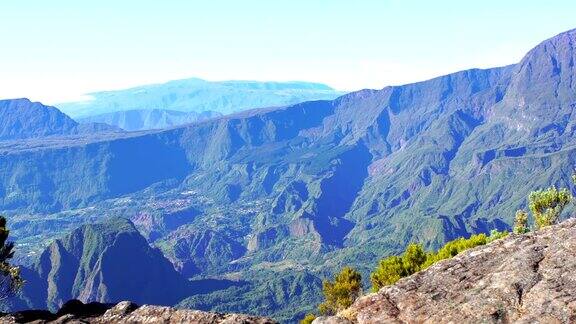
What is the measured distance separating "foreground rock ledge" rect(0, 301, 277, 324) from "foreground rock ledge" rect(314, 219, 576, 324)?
14.5 feet

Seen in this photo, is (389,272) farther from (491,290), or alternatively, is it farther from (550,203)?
(491,290)

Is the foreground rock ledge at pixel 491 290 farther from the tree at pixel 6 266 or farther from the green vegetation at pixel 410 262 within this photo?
the green vegetation at pixel 410 262

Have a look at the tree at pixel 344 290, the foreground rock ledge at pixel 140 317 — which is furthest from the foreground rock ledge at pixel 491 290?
the tree at pixel 344 290

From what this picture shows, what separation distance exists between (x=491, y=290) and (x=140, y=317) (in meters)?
17.2

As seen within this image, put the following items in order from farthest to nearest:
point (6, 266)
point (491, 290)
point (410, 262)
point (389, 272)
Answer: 1. point (389, 272)
2. point (410, 262)
3. point (6, 266)
4. point (491, 290)

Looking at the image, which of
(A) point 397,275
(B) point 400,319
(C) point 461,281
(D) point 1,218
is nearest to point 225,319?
(B) point 400,319

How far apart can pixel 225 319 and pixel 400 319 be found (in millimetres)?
8335

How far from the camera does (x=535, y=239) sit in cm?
3231

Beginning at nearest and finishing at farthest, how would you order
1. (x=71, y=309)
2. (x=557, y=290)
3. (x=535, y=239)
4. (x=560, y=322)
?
(x=560, y=322) → (x=557, y=290) → (x=71, y=309) → (x=535, y=239)

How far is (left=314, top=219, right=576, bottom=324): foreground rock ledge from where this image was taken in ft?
81.3

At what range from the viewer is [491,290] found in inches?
1053

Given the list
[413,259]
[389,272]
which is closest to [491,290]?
[389,272]

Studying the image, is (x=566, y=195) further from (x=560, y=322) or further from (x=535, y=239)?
(x=560, y=322)

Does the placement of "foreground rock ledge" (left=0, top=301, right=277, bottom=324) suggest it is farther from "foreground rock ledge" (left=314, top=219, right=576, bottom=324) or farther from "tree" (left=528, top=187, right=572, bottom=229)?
"tree" (left=528, top=187, right=572, bottom=229)
